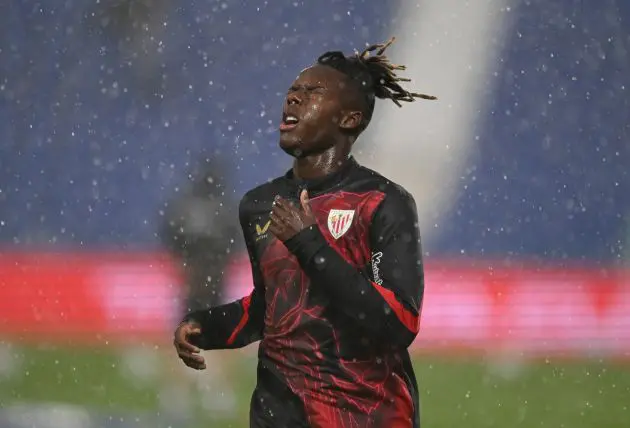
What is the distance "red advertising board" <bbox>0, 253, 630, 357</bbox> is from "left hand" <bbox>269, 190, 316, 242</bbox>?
4891mm

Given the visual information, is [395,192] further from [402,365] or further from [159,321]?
[159,321]

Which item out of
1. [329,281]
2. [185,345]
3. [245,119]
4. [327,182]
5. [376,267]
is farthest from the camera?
[245,119]

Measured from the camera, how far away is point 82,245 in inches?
320

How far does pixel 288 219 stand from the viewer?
2473 millimetres

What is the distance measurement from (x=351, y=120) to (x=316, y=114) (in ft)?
0.40

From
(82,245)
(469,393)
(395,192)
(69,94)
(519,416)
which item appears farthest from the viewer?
(69,94)

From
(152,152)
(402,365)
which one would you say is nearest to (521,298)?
(152,152)

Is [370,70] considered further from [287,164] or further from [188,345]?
[287,164]

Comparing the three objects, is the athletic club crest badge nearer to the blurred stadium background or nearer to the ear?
the ear

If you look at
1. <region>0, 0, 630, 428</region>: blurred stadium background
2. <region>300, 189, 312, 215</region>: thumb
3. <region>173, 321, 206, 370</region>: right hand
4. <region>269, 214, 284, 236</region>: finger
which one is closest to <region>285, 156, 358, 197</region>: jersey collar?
<region>300, 189, 312, 215</region>: thumb

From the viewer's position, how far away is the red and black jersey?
2.49 m

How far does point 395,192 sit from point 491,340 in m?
5.09

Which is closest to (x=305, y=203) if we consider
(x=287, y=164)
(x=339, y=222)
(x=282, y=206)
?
(x=282, y=206)

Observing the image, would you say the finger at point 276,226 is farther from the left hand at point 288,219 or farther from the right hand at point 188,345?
the right hand at point 188,345
